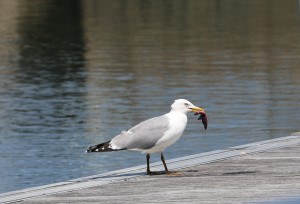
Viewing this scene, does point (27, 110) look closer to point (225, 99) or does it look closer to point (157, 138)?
point (225, 99)

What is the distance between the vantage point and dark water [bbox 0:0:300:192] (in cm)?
1903

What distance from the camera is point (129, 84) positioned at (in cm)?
2844

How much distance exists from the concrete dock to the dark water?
176 inches

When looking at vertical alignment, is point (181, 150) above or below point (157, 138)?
below

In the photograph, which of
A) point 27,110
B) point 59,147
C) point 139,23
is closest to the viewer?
point 59,147

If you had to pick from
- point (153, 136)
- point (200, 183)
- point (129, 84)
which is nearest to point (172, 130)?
point (153, 136)

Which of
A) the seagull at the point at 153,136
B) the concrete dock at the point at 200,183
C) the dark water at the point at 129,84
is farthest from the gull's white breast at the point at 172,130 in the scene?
the dark water at the point at 129,84

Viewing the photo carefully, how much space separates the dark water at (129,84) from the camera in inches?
749

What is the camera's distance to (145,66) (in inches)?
1293

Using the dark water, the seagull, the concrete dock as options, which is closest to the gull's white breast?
the seagull

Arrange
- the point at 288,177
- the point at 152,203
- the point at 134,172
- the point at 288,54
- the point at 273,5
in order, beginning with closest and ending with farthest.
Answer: the point at 152,203
the point at 288,177
the point at 134,172
the point at 288,54
the point at 273,5

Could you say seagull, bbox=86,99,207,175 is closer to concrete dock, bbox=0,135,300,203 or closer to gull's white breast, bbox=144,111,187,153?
gull's white breast, bbox=144,111,187,153

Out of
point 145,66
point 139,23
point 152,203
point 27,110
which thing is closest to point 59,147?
point 27,110

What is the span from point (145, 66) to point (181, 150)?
14356mm
